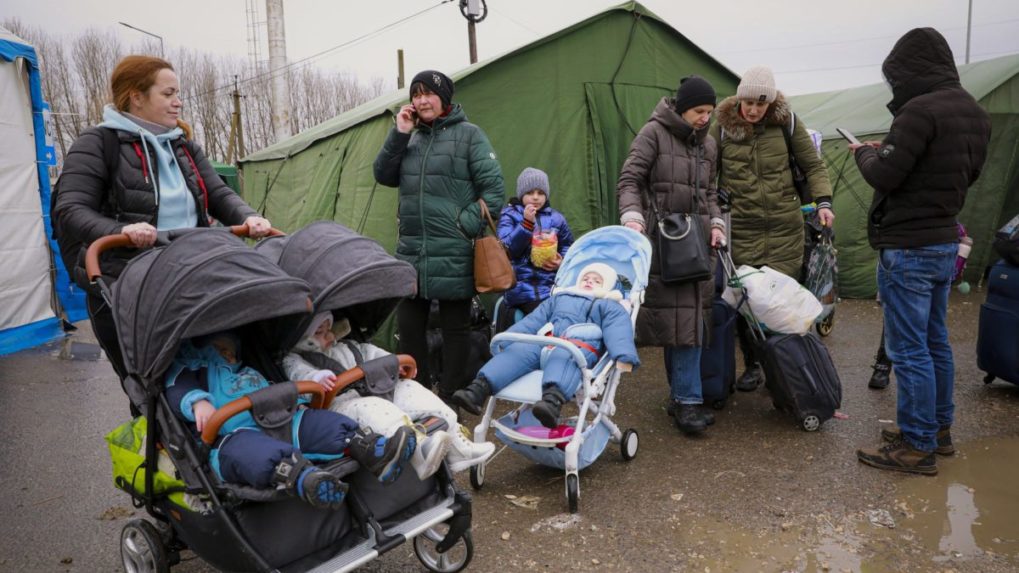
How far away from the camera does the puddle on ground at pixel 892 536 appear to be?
2.96 m

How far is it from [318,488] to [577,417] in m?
1.85

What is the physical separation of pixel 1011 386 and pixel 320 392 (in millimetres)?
5118

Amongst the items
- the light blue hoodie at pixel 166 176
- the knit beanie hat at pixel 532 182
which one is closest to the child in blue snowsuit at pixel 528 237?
the knit beanie hat at pixel 532 182

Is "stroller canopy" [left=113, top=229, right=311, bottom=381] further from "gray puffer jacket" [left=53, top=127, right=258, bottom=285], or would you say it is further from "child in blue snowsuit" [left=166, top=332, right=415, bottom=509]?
"gray puffer jacket" [left=53, top=127, right=258, bottom=285]

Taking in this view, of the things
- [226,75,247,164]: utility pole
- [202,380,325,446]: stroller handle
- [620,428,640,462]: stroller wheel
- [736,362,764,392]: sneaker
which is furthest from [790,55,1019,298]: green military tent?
[226,75,247,164]: utility pole

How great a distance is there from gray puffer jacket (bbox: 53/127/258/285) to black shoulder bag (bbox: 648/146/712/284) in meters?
2.63

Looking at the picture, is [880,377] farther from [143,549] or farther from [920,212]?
[143,549]

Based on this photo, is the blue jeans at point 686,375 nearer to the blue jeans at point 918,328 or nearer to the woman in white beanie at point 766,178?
the woman in white beanie at point 766,178

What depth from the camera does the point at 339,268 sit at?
272 centimetres

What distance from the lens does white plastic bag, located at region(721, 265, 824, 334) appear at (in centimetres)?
432

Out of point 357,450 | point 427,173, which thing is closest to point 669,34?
point 427,173

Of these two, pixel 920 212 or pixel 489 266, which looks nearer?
pixel 920 212

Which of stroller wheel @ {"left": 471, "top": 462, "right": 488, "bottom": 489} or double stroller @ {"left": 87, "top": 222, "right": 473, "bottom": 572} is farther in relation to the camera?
stroller wheel @ {"left": 471, "top": 462, "right": 488, "bottom": 489}

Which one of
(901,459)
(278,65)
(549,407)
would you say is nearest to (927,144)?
(901,459)
